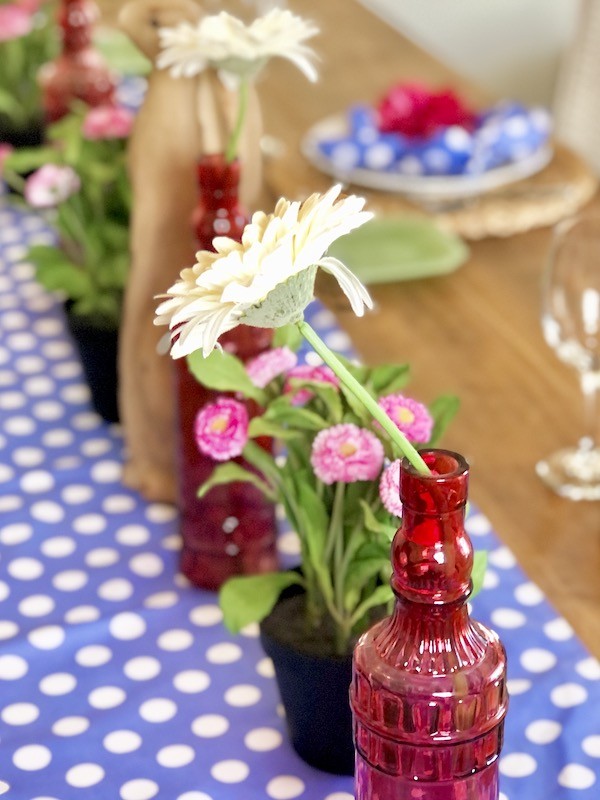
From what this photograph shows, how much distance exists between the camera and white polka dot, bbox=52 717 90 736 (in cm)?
76

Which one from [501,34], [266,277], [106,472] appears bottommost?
[501,34]

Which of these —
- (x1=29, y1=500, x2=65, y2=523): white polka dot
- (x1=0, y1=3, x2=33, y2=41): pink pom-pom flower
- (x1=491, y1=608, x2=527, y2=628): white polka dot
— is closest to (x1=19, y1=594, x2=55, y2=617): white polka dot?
(x1=29, y1=500, x2=65, y2=523): white polka dot

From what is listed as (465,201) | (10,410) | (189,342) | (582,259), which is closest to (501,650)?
(189,342)

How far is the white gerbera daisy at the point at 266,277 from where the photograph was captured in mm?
490

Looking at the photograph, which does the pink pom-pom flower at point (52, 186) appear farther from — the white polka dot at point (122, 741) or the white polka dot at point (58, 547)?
the white polka dot at point (122, 741)

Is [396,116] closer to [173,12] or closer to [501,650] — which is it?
[173,12]

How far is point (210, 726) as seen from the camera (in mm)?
763

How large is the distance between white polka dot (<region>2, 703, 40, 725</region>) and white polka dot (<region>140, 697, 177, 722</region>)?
0.22 ft

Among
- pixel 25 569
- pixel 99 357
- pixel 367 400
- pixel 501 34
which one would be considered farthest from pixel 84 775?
pixel 501 34

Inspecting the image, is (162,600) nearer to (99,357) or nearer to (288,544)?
(288,544)

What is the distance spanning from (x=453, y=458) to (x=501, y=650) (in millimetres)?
111

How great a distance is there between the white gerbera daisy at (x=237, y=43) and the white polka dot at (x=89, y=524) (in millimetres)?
357

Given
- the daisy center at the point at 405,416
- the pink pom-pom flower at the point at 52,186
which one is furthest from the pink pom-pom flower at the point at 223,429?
the pink pom-pom flower at the point at 52,186

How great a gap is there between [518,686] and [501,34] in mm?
2821
